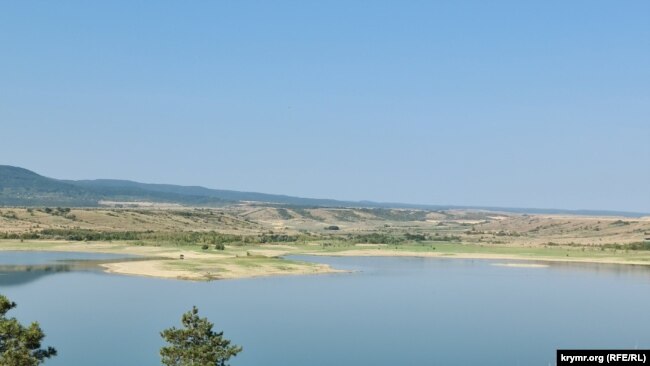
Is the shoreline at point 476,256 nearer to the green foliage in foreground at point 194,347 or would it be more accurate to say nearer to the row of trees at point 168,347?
the green foliage in foreground at point 194,347

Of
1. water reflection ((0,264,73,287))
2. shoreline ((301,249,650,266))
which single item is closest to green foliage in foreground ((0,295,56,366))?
water reflection ((0,264,73,287))

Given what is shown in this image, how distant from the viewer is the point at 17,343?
26812 millimetres

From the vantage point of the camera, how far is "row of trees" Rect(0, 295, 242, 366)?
2648cm

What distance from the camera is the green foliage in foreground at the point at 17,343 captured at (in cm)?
2622

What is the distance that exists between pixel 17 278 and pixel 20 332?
162ft

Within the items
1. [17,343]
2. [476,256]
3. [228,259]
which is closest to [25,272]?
[228,259]

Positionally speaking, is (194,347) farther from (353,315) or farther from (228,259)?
(228,259)

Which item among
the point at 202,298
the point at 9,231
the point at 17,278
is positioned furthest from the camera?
the point at 9,231

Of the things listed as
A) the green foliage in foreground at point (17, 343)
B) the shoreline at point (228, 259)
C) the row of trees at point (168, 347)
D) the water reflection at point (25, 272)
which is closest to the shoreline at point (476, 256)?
the shoreline at point (228, 259)

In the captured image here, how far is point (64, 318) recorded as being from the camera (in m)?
53.3

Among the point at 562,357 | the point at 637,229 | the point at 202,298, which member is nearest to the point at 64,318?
the point at 202,298

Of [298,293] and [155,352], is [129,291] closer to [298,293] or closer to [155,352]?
[298,293]

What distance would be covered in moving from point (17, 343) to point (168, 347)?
4.99 meters

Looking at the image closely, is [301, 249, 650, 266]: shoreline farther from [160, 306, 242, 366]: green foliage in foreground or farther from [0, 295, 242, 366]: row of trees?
[0, 295, 242, 366]: row of trees
